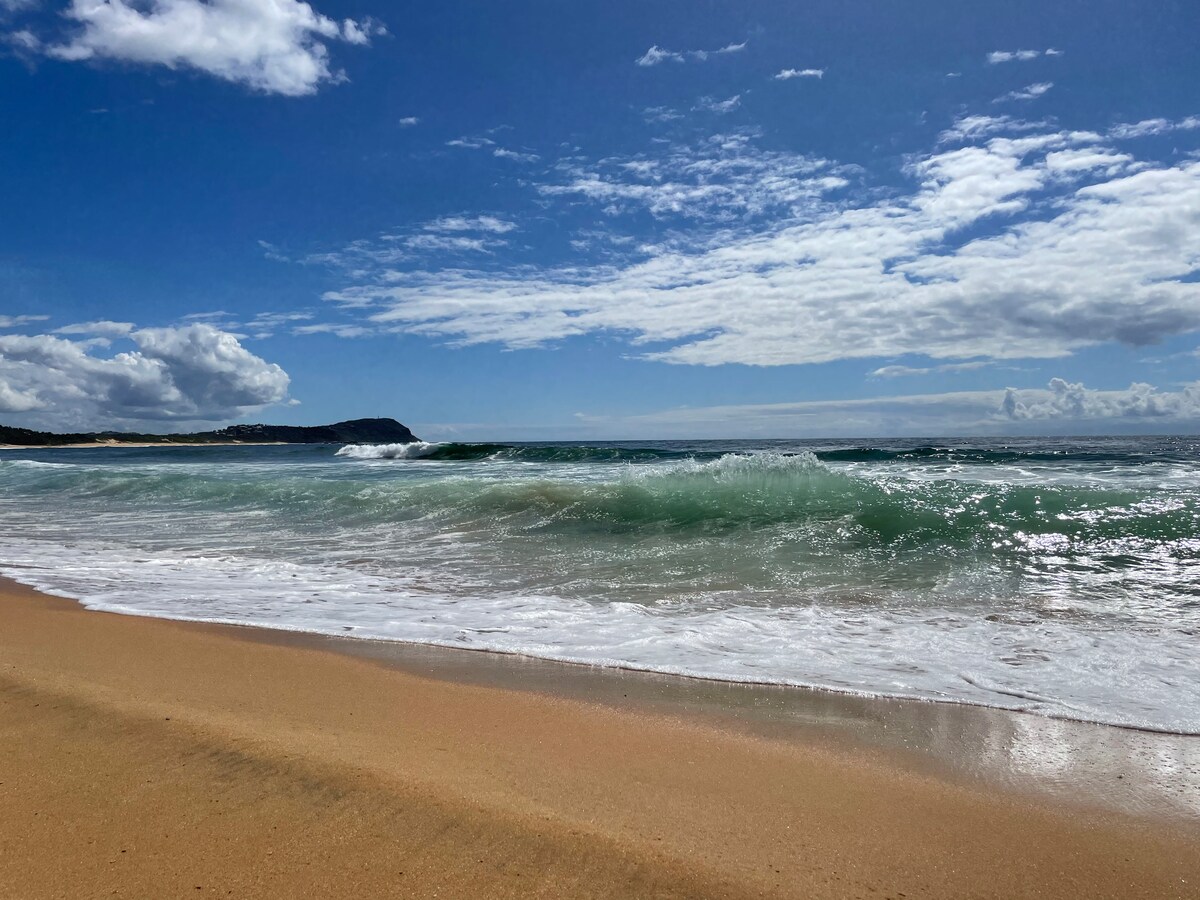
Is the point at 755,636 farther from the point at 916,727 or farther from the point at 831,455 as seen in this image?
the point at 831,455

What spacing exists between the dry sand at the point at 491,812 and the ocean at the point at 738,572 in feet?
3.66

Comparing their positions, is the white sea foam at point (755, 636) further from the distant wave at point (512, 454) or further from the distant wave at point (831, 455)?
the distant wave at point (512, 454)

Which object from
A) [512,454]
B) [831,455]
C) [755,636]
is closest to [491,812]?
[755,636]

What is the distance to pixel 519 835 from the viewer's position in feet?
7.19

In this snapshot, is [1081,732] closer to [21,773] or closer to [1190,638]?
[1190,638]

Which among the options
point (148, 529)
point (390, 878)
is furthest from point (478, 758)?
point (148, 529)

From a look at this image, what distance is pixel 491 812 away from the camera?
2.32 m

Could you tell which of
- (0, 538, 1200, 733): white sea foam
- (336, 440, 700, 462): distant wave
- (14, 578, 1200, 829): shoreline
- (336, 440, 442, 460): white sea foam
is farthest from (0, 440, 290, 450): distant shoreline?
(14, 578, 1200, 829): shoreline

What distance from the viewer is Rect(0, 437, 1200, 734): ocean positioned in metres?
4.21

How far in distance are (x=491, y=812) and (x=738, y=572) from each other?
493cm

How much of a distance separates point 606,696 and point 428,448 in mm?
30579

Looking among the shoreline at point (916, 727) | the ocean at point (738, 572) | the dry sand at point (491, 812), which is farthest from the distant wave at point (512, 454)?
the dry sand at point (491, 812)

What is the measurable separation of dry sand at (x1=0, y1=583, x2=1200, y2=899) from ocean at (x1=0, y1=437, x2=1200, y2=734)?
1116 millimetres

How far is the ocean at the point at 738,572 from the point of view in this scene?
4.21 m
